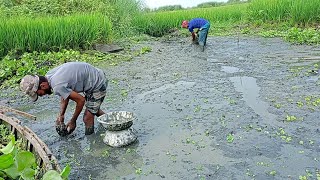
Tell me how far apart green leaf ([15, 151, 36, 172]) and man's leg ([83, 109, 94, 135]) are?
2089mm

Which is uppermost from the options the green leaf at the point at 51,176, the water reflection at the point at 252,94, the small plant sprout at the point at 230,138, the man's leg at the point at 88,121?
the green leaf at the point at 51,176

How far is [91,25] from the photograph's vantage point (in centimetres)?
1223

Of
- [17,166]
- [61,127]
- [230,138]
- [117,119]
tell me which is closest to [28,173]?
[17,166]

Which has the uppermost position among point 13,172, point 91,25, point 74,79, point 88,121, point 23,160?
point 91,25

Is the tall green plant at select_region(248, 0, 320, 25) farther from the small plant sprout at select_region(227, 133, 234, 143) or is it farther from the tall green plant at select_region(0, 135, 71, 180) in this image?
the tall green plant at select_region(0, 135, 71, 180)

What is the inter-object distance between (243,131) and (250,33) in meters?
11.8

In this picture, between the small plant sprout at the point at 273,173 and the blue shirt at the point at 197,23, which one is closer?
the small plant sprout at the point at 273,173

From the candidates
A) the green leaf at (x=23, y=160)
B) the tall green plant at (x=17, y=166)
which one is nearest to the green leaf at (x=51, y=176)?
the tall green plant at (x=17, y=166)

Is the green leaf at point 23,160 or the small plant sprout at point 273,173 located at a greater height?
the green leaf at point 23,160

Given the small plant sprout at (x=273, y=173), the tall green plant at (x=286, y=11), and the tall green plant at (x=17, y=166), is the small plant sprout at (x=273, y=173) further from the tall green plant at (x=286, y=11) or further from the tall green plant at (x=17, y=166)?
the tall green plant at (x=286, y=11)

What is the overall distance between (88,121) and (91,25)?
288 inches

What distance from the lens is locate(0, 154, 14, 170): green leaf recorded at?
131 inches

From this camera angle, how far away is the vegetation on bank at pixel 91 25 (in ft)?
35.1

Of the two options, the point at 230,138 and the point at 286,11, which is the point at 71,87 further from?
the point at 286,11
